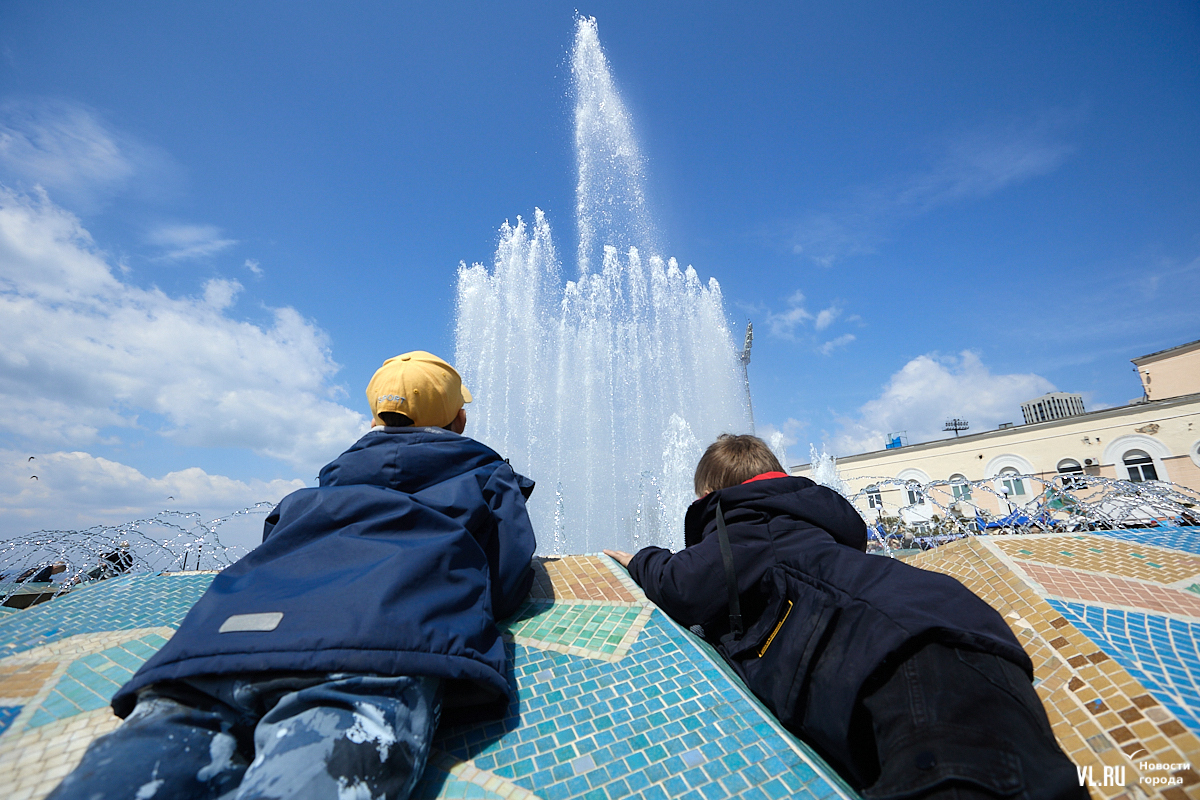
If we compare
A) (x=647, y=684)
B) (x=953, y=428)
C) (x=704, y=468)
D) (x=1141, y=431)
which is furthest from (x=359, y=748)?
(x=953, y=428)

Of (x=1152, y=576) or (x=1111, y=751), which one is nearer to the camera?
(x=1111, y=751)

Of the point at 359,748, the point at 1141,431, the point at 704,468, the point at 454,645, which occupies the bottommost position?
the point at 359,748

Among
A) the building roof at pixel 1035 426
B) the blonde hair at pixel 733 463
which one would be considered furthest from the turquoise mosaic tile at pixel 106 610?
the building roof at pixel 1035 426

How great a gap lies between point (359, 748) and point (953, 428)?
2072 inches

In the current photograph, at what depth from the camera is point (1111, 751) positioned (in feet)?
5.43

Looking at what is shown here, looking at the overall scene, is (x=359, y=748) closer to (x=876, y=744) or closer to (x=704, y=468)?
(x=876, y=744)

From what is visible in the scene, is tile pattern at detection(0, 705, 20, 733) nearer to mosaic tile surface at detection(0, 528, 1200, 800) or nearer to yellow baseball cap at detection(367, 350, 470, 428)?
mosaic tile surface at detection(0, 528, 1200, 800)

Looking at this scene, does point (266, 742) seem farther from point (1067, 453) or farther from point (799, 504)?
point (1067, 453)

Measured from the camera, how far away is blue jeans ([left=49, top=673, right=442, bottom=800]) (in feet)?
3.75

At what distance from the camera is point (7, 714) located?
167 centimetres

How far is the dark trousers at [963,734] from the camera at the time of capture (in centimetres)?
113

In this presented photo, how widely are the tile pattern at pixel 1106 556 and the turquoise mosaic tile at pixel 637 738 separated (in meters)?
2.37

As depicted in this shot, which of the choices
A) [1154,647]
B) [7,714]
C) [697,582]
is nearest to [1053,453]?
[1154,647]

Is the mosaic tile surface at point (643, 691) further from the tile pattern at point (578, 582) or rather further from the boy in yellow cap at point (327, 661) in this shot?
the boy in yellow cap at point (327, 661)
